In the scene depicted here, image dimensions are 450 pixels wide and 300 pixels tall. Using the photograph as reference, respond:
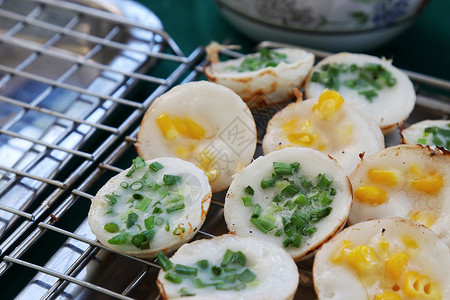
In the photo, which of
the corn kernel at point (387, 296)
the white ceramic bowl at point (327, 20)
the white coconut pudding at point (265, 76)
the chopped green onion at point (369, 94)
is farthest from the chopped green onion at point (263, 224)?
the white ceramic bowl at point (327, 20)

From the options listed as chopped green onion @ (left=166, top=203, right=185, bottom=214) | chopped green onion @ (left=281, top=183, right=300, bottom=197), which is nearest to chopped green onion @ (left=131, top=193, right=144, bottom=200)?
chopped green onion @ (left=166, top=203, right=185, bottom=214)

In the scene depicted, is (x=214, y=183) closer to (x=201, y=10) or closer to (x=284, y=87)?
(x=284, y=87)

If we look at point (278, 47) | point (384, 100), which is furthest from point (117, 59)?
point (384, 100)

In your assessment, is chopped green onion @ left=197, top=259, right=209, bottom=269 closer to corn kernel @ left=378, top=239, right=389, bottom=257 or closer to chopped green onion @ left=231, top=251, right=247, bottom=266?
chopped green onion @ left=231, top=251, right=247, bottom=266

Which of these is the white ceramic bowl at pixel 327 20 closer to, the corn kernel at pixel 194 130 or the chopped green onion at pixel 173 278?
the corn kernel at pixel 194 130

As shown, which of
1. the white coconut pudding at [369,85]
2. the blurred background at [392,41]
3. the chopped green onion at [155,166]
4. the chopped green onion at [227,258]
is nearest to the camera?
the chopped green onion at [227,258]

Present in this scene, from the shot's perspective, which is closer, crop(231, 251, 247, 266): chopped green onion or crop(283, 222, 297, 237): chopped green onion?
crop(231, 251, 247, 266): chopped green onion
